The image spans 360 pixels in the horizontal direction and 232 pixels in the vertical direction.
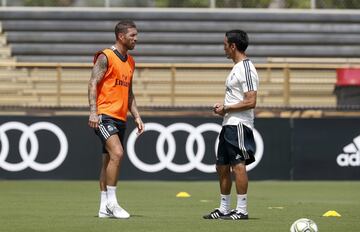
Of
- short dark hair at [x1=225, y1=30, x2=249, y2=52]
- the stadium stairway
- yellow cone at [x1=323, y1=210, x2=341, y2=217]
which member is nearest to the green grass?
yellow cone at [x1=323, y1=210, x2=341, y2=217]

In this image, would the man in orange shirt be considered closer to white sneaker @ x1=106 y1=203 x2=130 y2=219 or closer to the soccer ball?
white sneaker @ x1=106 y1=203 x2=130 y2=219

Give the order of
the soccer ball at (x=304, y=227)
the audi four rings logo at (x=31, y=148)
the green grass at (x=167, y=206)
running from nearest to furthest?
the soccer ball at (x=304, y=227), the green grass at (x=167, y=206), the audi four rings logo at (x=31, y=148)

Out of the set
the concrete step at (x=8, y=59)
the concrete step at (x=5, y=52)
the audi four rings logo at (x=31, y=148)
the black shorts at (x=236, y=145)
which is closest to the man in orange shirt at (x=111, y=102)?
the black shorts at (x=236, y=145)

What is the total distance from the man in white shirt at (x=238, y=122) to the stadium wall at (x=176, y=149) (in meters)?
9.38

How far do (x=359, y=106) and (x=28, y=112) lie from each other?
275 inches

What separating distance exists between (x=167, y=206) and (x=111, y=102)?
106 inches

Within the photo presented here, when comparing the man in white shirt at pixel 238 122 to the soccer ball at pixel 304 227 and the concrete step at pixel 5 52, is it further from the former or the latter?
the concrete step at pixel 5 52

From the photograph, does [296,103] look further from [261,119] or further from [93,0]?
[93,0]

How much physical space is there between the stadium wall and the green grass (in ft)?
1.61

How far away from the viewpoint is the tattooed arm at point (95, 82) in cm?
1107

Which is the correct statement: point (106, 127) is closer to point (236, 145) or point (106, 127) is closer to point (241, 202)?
point (236, 145)

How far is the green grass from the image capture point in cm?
1017

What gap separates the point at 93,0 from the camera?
89.7ft

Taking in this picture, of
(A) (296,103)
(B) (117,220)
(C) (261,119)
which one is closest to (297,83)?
(A) (296,103)
